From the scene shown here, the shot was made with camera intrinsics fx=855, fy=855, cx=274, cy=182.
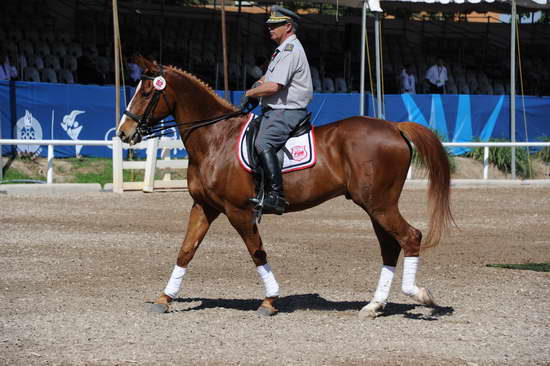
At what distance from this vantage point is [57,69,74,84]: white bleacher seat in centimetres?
2458

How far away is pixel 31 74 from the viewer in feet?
80.3

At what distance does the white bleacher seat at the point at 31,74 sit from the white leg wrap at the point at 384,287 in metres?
17.7

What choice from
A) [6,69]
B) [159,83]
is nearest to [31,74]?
[6,69]

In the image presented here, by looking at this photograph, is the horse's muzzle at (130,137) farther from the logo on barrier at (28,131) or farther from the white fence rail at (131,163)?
the logo on barrier at (28,131)

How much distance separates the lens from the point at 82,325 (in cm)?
791

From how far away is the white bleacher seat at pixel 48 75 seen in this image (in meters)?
24.5

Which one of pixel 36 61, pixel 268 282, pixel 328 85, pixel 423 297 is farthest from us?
pixel 328 85

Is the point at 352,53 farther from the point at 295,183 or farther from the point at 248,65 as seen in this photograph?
the point at 295,183

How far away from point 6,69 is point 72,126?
2.66m

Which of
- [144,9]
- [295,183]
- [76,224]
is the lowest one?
[76,224]

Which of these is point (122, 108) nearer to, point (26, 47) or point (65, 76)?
point (65, 76)

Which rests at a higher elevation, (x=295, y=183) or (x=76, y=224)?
(x=295, y=183)

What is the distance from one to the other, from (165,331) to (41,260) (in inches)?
167

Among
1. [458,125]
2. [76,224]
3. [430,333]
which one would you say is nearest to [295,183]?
[430,333]
